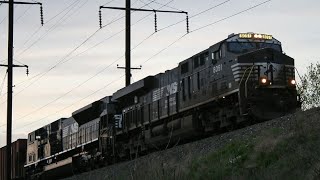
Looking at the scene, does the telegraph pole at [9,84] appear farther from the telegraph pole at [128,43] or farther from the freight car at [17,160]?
the telegraph pole at [128,43]

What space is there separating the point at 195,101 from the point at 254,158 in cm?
968

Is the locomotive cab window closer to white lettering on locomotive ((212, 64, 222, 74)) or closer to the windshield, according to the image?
white lettering on locomotive ((212, 64, 222, 74))

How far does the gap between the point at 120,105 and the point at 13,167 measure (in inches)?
688

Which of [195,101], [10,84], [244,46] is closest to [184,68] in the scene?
[195,101]

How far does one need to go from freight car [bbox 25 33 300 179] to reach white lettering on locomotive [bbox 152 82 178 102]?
40 mm

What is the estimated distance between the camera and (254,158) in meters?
12.4

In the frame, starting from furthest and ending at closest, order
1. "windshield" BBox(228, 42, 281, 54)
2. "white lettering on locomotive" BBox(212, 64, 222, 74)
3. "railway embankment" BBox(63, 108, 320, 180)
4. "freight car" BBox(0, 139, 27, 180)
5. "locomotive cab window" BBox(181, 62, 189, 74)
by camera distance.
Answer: "freight car" BBox(0, 139, 27, 180) < "locomotive cab window" BBox(181, 62, 189, 74) < "white lettering on locomotive" BBox(212, 64, 222, 74) < "windshield" BBox(228, 42, 281, 54) < "railway embankment" BBox(63, 108, 320, 180)

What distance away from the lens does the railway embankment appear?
9188 millimetres

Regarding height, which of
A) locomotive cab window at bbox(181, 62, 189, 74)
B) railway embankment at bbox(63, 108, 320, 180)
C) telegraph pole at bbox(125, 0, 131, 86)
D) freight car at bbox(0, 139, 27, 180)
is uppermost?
telegraph pole at bbox(125, 0, 131, 86)

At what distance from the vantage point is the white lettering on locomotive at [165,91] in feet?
79.0

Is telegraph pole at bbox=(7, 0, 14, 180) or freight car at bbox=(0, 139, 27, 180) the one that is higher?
telegraph pole at bbox=(7, 0, 14, 180)

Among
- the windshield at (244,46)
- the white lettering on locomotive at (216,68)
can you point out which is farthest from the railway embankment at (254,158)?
the windshield at (244,46)

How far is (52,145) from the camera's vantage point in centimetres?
3728

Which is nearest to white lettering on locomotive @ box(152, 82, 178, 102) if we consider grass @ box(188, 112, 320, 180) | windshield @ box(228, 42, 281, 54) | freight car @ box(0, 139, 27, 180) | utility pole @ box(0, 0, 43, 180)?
windshield @ box(228, 42, 281, 54)
